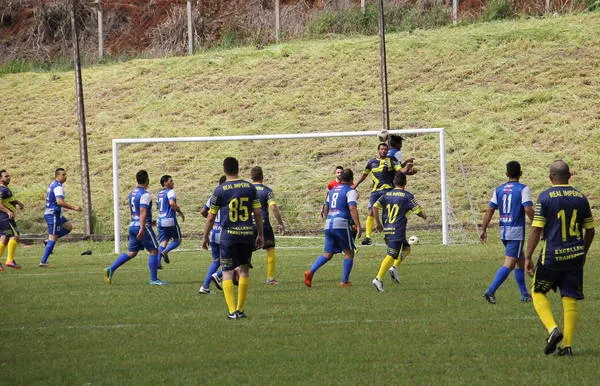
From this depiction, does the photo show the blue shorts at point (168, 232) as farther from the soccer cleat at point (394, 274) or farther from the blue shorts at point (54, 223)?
the soccer cleat at point (394, 274)

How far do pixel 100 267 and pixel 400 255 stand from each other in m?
7.18

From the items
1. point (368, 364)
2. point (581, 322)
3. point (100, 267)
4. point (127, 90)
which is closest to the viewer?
point (368, 364)

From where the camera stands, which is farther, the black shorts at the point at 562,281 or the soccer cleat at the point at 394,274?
the soccer cleat at the point at 394,274

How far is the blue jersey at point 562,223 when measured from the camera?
1052 centimetres

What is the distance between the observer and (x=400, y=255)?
17625 mm

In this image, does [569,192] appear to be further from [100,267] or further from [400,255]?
[100,267]

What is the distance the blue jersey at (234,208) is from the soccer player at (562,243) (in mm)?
3985

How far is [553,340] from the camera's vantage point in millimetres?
10211

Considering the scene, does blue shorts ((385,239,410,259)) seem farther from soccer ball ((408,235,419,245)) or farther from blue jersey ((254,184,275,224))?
soccer ball ((408,235,419,245))

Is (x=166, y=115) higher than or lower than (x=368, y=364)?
higher

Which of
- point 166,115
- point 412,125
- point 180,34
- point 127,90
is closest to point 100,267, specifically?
point 412,125

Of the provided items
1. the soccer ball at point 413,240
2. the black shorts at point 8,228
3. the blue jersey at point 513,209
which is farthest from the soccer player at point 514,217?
the black shorts at point 8,228

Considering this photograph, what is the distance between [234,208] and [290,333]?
6.23 ft

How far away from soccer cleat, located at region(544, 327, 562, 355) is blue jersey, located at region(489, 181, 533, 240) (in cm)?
446
